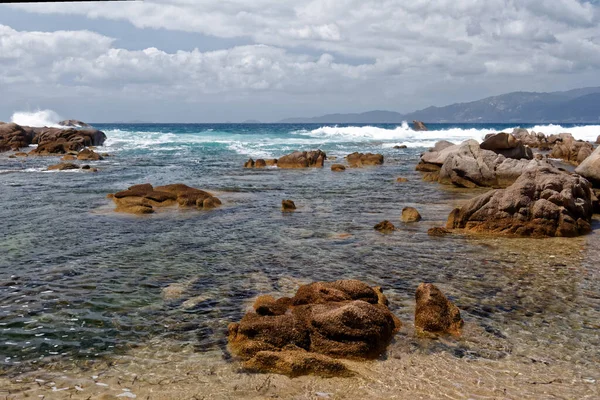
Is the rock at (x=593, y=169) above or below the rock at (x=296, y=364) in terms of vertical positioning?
above

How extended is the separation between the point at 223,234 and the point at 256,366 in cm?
816

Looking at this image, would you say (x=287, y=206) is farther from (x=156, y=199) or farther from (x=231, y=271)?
(x=231, y=271)

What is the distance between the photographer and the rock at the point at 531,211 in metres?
14.1

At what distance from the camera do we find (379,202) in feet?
67.5

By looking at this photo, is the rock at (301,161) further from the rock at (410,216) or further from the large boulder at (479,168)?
the rock at (410,216)

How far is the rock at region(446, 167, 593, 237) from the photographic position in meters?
14.1

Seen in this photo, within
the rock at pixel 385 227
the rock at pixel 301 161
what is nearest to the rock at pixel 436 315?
the rock at pixel 385 227

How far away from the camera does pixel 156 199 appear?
1927 cm

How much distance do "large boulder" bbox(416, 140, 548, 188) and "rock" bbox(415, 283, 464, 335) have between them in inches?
725

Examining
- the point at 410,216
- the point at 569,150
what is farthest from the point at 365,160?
the point at 410,216

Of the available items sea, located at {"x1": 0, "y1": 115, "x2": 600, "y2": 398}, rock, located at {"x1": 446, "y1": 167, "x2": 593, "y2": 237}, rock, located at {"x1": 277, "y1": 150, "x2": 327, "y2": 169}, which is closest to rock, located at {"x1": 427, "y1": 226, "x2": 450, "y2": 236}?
sea, located at {"x1": 0, "y1": 115, "x2": 600, "y2": 398}

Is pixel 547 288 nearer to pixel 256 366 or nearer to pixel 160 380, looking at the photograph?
pixel 256 366

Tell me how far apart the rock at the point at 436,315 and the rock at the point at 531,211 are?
7.01 meters

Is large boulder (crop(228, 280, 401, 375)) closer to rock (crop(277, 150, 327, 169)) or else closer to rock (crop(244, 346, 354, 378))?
rock (crop(244, 346, 354, 378))
